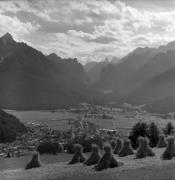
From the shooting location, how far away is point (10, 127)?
153500 mm

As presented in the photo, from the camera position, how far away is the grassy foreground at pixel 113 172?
775 inches

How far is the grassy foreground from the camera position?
19.7 m

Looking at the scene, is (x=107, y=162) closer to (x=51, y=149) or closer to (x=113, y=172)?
(x=113, y=172)

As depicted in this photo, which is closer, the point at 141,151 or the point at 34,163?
the point at 141,151

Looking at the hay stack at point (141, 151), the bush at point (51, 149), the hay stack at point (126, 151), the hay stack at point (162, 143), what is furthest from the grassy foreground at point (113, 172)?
the bush at point (51, 149)

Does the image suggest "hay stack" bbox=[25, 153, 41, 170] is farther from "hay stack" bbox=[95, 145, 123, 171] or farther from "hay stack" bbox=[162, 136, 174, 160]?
"hay stack" bbox=[162, 136, 174, 160]

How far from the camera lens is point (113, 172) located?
21016 millimetres

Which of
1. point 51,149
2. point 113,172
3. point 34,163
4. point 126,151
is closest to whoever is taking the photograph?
point 113,172

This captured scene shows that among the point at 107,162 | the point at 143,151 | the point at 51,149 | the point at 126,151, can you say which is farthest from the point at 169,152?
the point at 51,149

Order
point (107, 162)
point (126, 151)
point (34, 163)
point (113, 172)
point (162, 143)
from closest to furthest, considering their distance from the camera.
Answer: point (113, 172)
point (107, 162)
point (34, 163)
point (126, 151)
point (162, 143)

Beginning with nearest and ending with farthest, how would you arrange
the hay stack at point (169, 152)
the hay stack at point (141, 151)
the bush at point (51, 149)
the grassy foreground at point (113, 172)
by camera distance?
1. the grassy foreground at point (113, 172)
2. the hay stack at point (169, 152)
3. the hay stack at point (141, 151)
4. the bush at point (51, 149)

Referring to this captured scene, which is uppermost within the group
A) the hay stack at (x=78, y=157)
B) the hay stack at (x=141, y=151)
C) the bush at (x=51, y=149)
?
the hay stack at (x=141, y=151)

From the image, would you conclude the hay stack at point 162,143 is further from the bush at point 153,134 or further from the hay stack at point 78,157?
the bush at point 153,134

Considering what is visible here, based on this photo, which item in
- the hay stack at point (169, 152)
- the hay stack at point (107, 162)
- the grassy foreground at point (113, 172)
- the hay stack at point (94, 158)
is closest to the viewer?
the grassy foreground at point (113, 172)
